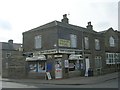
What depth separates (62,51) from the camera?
2653cm

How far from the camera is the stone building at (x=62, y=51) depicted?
26.6 meters

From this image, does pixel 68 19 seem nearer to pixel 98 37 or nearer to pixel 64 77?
pixel 98 37

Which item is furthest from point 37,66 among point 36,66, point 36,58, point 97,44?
point 97,44

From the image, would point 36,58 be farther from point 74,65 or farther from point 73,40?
point 73,40

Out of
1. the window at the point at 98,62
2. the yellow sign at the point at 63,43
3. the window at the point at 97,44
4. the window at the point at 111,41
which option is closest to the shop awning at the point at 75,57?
the yellow sign at the point at 63,43

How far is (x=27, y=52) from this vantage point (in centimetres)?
3148

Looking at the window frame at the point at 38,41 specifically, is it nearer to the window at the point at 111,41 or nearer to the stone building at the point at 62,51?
the stone building at the point at 62,51

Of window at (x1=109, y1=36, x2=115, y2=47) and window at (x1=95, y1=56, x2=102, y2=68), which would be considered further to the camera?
window at (x1=109, y1=36, x2=115, y2=47)

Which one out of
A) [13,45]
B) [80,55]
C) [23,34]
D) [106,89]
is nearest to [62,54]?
[80,55]

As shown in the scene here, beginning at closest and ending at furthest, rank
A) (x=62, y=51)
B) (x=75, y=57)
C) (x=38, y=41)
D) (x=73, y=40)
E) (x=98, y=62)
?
(x=62, y=51) → (x=75, y=57) → (x=73, y=40) → (x=38, y=41) → (x=98, y=62)

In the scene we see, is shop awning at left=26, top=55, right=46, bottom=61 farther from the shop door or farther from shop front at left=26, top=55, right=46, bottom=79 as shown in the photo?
the shop door

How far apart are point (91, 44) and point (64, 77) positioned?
27.0 ft

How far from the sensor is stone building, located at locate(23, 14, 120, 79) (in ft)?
87.3

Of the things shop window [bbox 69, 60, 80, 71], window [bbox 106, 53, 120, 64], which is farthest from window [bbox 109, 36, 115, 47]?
shop window [bbox 69, 60, 80, 71]
